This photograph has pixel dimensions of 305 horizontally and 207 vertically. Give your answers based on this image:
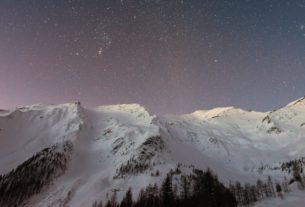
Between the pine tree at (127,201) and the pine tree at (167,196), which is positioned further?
the pine tree at (127,201)

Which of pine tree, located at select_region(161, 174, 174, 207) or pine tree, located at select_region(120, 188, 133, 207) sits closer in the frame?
pine tree, located at select_region(161, 174, 174, 207)

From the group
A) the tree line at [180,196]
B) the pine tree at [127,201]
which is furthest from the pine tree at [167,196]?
the pine tree at [127,201]

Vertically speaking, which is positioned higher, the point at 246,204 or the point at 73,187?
the point at 73,187

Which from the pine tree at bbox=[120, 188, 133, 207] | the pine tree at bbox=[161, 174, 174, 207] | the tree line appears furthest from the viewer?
the pine tree at bbox=[120, 188, 133, 207]

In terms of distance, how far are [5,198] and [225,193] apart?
130 m

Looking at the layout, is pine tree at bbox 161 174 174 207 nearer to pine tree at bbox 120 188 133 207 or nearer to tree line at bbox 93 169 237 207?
tree line at bbox 93 169 237 207

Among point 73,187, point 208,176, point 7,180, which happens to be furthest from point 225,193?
point 7,180

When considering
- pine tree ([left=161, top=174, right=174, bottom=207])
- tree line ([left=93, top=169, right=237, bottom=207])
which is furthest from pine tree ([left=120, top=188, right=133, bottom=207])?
pine tree ([left=161, top=174, right=174, bottom=207])

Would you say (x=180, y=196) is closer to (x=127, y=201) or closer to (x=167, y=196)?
(x=167, y=196)

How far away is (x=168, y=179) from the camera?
547 ft

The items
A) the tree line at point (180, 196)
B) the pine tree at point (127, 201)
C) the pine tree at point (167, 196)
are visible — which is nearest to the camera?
the pine tree at point (167, 196)

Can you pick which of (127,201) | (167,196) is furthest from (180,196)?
(127,201)

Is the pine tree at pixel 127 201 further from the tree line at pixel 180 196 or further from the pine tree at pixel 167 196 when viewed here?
the pine tree at pixel 167 196

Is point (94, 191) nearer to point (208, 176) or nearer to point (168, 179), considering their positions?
point (168, 179)
